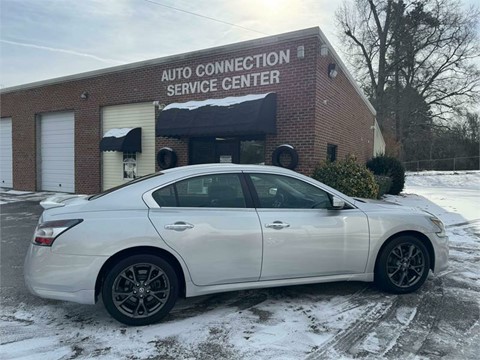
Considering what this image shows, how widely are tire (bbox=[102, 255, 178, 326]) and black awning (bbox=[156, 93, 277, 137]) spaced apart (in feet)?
19.8

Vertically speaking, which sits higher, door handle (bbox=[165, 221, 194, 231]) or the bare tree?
the bare tree

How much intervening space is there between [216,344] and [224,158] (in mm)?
7832

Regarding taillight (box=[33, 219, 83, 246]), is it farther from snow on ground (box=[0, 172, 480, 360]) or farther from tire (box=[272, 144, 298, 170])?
tire (box=[272, 144, 298, 170])

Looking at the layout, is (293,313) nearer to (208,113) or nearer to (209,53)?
(208,113)

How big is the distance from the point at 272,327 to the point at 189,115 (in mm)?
7635

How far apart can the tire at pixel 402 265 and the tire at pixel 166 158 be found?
8142 millimetres

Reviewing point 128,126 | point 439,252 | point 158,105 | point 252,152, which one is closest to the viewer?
point 439,252

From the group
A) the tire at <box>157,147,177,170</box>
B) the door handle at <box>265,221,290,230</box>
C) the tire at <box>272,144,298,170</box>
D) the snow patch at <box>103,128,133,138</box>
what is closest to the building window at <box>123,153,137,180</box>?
the snow patch at <box>103,128,133,138</box>

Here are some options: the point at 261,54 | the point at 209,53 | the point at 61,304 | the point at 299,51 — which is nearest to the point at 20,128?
the point at 209,53

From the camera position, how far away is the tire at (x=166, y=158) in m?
11.1

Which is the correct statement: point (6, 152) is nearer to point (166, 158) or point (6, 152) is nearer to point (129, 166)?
point (129, 166)

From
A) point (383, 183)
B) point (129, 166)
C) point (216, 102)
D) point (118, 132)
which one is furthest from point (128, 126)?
point (383, 183)

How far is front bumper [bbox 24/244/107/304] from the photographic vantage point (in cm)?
316

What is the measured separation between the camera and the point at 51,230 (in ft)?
10.6
